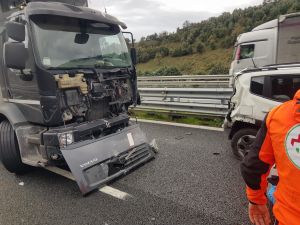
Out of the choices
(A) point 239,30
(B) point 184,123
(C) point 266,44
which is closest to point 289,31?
(C) point 266,44

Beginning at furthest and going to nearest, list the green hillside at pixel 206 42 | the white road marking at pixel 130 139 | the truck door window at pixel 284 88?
the green hillside at pixel 206 42, the white road marking at pixel 130 139, the truck door window at pixel 284 88

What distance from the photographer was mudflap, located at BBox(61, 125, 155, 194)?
4023mm

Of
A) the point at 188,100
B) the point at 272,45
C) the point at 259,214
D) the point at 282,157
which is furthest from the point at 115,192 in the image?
the point at 272,45

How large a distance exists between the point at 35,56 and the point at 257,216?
3482mm

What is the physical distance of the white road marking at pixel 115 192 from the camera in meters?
3.94

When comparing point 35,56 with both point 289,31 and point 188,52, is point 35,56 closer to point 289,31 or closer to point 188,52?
point 289,31

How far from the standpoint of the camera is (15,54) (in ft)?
13.0

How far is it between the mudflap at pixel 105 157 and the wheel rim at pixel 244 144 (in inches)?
60.9

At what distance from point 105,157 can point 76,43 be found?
1839 mm

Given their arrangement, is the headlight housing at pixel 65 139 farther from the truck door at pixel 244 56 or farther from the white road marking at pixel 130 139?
the truck door at pixel 244 56

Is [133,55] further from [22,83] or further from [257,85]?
[257,85]

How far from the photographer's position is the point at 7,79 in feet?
15.9

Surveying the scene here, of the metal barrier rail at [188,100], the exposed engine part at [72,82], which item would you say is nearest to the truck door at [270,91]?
the metal barrier rail at [188,100]

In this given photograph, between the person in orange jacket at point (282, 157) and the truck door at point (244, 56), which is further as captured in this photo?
the truck door at point (244, 56)
